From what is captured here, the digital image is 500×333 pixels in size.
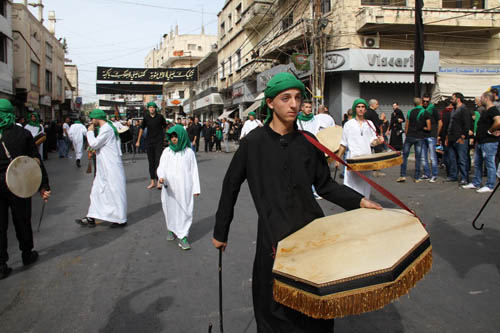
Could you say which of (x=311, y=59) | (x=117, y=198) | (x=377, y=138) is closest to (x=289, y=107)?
(x=377, y=138)

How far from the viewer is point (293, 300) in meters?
1.62

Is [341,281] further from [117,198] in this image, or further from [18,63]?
[18,63]

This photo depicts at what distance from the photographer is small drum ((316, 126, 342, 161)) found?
21.2 feet

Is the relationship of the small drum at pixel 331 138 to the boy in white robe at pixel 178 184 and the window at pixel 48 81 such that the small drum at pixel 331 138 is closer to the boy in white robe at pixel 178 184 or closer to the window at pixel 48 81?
the boy in white robe at pixel 178 184

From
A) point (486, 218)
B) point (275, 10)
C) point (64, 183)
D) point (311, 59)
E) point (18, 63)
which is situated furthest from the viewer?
point (275, 10)

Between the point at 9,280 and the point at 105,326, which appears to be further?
the point at 9,280

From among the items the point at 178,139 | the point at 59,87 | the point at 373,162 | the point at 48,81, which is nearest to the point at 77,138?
the point at 178,139

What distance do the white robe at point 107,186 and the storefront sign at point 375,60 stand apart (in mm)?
14971

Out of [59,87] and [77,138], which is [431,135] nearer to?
[77,138]

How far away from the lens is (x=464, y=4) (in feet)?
66.2

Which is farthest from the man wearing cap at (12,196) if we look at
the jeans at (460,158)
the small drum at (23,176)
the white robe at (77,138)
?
the white robe at (77,138)

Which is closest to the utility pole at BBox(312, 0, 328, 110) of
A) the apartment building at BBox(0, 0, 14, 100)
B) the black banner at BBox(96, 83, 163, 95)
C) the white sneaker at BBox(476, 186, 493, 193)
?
the white sneaker at BBox(476, 186, 493, 193)

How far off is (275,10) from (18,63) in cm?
1803

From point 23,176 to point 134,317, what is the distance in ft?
6.97
